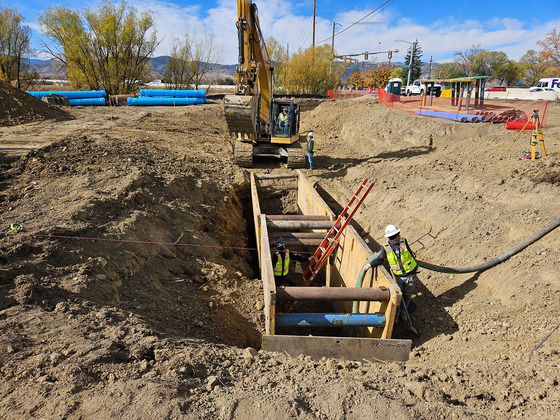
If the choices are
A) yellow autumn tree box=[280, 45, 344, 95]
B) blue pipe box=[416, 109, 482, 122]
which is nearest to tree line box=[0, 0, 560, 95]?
yellow autumn tree box=[280, 45, 344, 95]

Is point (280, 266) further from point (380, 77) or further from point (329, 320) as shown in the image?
point (380, 77)

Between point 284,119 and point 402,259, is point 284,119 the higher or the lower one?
the higher one

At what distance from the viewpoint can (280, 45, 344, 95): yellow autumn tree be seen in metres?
47.0

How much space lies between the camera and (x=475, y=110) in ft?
53.7

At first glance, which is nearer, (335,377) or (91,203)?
(335,377)

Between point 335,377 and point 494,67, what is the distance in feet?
210

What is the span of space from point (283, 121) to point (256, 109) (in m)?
1.25

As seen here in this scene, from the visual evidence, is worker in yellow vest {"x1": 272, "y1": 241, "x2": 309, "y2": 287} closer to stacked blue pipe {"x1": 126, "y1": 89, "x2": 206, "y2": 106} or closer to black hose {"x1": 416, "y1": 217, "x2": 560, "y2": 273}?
black hose {"x1": 416, "y1": 217, "x2": 560, "y2": 273}

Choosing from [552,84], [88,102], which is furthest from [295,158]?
[552,84]

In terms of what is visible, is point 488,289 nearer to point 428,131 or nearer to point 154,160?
point 154,160

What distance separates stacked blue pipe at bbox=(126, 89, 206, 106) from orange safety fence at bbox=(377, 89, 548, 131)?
57.0ft

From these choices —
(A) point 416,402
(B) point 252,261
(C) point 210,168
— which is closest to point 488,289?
(A) point 416,402

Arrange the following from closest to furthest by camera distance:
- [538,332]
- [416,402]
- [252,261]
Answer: [416,402], [538,332], [252,261]

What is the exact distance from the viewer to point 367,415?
3.03 metres
